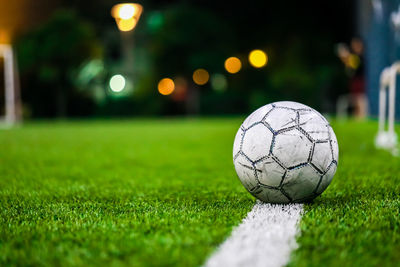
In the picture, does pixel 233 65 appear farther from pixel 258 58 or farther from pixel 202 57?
pixel 202 57

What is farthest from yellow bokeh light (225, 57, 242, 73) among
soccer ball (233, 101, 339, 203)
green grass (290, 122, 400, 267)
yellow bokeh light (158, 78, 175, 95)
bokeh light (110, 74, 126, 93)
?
soccer ball (233, 101, 339, 203)

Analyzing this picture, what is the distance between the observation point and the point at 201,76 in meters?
35.9

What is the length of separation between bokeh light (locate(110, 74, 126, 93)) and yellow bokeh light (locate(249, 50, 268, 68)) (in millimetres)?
14149

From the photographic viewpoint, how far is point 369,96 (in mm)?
19688

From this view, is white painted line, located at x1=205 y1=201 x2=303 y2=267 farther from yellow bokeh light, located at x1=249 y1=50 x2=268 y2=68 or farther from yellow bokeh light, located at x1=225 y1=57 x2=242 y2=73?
yellow bokeh light, located at x1=225 y1=57 x2=242 y2=73

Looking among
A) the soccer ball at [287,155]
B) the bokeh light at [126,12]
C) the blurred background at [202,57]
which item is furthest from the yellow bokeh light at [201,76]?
the soccer ball at [287,155]

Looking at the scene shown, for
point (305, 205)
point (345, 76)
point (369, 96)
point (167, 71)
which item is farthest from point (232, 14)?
point (305, 205)

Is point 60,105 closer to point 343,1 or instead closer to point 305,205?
point 343,1

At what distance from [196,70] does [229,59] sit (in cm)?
265

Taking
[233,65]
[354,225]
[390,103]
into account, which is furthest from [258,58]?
[354,225]

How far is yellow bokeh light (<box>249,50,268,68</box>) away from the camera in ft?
105

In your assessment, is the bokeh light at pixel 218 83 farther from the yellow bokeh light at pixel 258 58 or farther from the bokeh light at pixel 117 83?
the bokeh light at pixel 117 83

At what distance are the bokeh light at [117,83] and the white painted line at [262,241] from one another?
1580 inches

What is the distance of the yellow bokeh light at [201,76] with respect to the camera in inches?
1372
